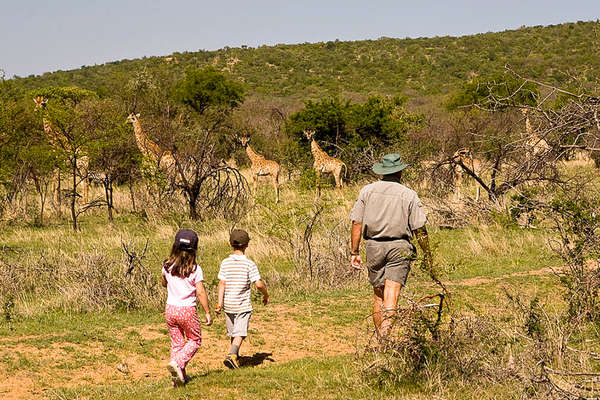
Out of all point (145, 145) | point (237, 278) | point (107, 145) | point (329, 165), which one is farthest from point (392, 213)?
point (329, 165)

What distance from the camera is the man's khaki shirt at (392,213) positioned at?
6.48 meters

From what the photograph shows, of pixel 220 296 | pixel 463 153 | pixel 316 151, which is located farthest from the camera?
pixel 316 151

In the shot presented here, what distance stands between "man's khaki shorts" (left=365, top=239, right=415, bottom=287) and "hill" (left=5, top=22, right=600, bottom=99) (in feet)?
143

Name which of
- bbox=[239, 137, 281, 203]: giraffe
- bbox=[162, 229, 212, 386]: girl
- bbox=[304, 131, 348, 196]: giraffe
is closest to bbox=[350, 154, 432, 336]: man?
bbox=[162, 229, 212, 386]: girl

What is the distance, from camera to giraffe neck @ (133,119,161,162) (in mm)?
18438

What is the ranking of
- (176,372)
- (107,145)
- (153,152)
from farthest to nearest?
(153,152) < (107,145) < (176,372)

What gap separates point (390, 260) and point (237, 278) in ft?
4.62

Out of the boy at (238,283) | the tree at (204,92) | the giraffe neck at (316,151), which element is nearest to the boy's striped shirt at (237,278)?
the boy at (238,283)

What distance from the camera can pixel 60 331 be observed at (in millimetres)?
8844

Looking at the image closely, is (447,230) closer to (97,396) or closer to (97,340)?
(97,340)

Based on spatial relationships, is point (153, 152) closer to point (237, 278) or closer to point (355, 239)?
point (237, 278)

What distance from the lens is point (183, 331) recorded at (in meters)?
6.35

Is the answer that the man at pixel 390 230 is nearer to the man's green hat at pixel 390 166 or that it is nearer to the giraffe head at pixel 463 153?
the man's green hat at pixel 390 166

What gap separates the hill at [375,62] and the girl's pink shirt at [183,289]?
44346mm
